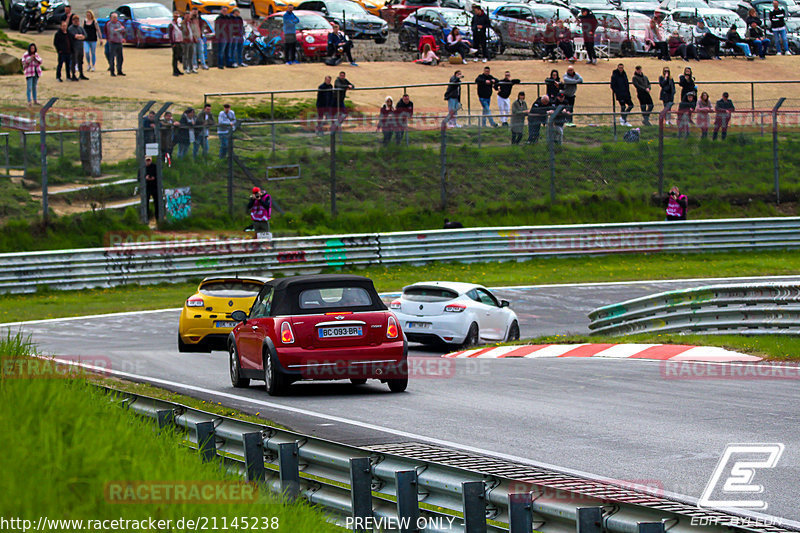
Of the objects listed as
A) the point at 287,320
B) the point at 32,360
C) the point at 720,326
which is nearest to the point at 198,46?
the point at 720,326

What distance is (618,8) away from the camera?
5350cm

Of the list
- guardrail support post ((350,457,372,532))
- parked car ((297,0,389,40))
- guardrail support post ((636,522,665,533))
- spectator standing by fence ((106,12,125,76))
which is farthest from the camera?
parked car ((297,0,389,40))

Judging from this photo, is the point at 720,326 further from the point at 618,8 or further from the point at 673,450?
the point at 618,8

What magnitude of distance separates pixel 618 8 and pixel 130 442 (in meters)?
50.4

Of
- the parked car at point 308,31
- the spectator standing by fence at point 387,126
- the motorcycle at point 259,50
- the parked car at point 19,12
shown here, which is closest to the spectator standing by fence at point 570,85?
the spectator standing by fence at point 387,126

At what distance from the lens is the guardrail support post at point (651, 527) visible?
→ 4430 millimetres

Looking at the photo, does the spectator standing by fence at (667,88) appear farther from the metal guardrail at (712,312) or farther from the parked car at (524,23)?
the metal guardrail at (712,312)

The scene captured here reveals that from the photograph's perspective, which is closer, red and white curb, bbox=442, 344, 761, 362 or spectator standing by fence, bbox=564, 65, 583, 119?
red and white curb, bbox=442, 344, 761, 362

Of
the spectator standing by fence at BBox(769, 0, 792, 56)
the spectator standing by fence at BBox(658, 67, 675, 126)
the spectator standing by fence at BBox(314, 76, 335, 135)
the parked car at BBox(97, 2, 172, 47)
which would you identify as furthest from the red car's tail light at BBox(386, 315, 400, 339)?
the spectator standing by fence at BBox(769, 0, 792, 56)

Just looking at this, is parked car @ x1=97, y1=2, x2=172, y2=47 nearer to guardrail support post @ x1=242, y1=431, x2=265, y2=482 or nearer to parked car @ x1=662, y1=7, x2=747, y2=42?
parked car @ x1=662, y1=7, x2=747, y2=42

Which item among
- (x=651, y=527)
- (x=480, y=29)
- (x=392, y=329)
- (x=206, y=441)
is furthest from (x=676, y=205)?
(x=651, y=527)

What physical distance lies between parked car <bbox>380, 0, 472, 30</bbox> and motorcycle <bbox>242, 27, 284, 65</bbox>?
8.43m

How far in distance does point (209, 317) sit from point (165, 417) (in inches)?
415

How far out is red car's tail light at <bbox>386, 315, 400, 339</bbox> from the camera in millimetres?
13250
